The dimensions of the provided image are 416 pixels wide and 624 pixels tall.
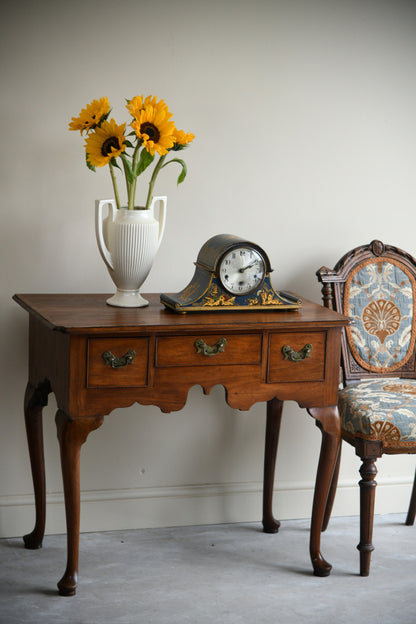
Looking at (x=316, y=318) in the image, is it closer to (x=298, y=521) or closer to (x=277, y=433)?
(x=277, y=433)

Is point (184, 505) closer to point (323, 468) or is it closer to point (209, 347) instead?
point (323, 468)

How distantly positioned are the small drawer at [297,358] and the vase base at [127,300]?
44cm

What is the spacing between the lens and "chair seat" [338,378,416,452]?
2.48 meters

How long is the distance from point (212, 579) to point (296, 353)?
30.7 inches

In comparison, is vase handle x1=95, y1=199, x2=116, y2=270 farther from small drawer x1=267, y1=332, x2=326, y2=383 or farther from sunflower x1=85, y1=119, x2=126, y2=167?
small drawer x1=267, y1=332, x2=326, y2=383

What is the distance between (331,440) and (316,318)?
40 centimetres

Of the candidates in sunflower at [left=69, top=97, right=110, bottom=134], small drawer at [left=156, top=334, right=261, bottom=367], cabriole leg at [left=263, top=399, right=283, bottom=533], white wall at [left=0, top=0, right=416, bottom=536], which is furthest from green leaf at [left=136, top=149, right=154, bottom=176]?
cabriole leg at [left=263, top=399, right=283, bottom=533]

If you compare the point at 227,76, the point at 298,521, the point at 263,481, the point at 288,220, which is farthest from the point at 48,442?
the point at 227,76

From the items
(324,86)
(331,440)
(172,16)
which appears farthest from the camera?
(324,86)

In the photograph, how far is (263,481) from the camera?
115 inches

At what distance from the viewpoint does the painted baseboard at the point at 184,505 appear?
278 centimetres

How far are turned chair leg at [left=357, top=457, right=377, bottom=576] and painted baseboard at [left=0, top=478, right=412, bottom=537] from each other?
0.51 m

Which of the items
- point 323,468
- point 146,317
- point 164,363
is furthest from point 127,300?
point 323,468

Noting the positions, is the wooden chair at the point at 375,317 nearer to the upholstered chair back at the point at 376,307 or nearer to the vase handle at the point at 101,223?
the upholstered chair back at the point at 376,307
